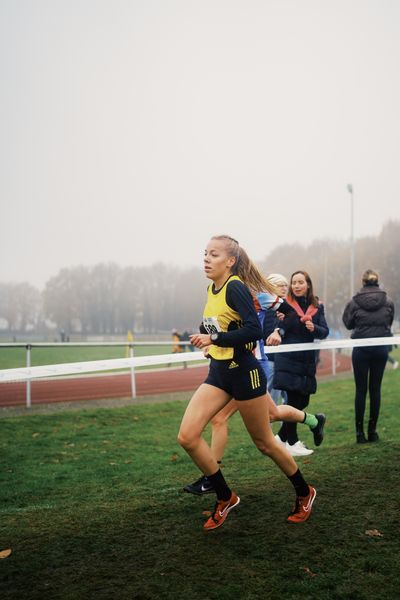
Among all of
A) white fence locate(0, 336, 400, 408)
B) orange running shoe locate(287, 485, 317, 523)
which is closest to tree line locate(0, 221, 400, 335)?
white fence locate(0, 336, 400, 408)

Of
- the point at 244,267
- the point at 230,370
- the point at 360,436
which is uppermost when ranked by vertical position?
the point at 244,267

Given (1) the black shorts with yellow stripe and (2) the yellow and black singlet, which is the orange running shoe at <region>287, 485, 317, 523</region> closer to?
(1) the black shorts with yellow stripe

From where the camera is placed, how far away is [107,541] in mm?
4086

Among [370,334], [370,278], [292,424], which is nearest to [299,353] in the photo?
[292,424]

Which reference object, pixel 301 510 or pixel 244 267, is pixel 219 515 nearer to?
pixel 301 510

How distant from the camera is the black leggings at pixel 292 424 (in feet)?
21.7

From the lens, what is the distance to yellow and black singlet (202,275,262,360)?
12.9 ft

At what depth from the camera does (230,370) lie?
4.08 meters

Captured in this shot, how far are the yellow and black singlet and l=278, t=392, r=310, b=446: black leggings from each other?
104 inches

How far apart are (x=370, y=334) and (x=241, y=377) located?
146 inches

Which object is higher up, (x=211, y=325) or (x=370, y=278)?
(x=370, y=278)

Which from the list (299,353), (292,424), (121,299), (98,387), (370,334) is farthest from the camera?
(121,299)

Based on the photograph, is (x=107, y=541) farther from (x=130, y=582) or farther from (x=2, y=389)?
(x=2, y=389)

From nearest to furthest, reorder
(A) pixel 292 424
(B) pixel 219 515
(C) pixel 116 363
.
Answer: (B) pixel 219 515
(C) pixel 116 363
(A) pixel 292 424
